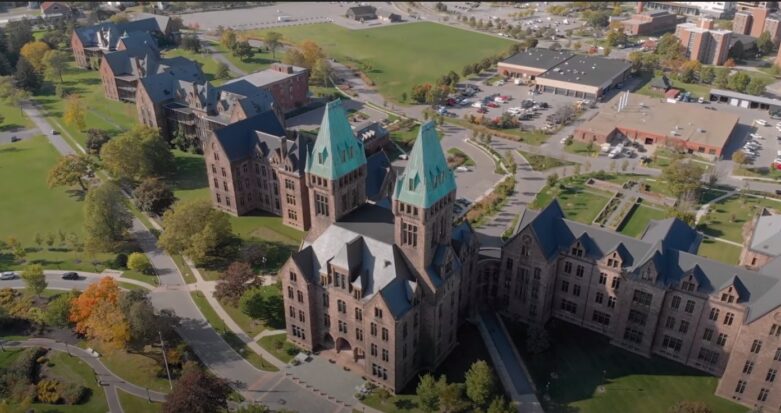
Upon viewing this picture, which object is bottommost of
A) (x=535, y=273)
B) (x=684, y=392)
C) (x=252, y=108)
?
(x=684, y=392)

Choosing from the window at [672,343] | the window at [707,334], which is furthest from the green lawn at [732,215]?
the window at [707,334]

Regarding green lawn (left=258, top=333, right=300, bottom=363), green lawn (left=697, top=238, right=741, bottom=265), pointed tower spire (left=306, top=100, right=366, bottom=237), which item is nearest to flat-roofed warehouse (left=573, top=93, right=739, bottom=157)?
green lawn (left=697, top=238, right=741, bottom=265)

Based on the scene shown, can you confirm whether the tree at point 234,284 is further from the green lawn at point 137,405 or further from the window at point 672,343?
the window at point 672,343

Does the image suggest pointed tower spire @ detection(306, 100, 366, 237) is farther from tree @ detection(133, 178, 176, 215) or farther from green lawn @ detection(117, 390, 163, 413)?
tree @ detection(133, 178, 176, 215)

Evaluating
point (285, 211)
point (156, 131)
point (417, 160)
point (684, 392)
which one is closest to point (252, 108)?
point (156, 131)

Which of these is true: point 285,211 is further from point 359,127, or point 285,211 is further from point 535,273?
point 535,273

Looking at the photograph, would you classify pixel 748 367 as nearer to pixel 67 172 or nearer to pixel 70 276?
pixel 70 276

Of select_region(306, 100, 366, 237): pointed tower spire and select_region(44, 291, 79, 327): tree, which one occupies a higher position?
select_region(306, 100, 366, 237): pointed tower spire
